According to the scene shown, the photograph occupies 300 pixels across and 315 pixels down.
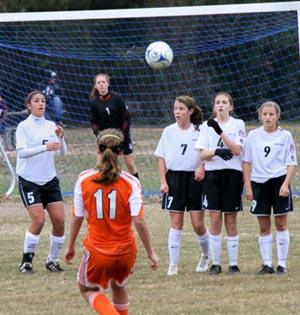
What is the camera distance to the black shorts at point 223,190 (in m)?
9.77

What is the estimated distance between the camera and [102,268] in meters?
6.94

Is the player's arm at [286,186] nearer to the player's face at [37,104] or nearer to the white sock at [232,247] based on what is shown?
the white sock at [232,247]

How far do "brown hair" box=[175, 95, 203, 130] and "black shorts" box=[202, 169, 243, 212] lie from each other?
0.52 metres

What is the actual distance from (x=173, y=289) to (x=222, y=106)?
1.86m

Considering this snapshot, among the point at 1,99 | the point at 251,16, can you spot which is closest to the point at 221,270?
the point at 1,99

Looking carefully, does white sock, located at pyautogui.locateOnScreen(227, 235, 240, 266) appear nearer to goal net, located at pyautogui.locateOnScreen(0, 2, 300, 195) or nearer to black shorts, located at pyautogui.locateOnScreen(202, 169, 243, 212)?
black shorts, located at pyautogui.locateOnScreen(202, 169, 243, 212)

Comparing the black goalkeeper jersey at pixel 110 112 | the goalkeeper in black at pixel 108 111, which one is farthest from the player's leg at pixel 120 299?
the black goalkeeper jersey at pixel 110 112

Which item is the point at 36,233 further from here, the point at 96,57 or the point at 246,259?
the point at 96,57

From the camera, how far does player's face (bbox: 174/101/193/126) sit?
9805 millimetres

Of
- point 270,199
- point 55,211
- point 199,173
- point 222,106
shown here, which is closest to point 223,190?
point 199,173

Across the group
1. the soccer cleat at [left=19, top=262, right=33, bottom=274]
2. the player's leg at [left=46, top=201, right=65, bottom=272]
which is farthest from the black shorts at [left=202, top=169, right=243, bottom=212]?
the soccer cleat at [left=19, top=262, right=33, bottom=274]

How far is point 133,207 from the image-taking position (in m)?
6.98

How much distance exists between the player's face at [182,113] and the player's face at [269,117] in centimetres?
71

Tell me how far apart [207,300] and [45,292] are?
1493mm
